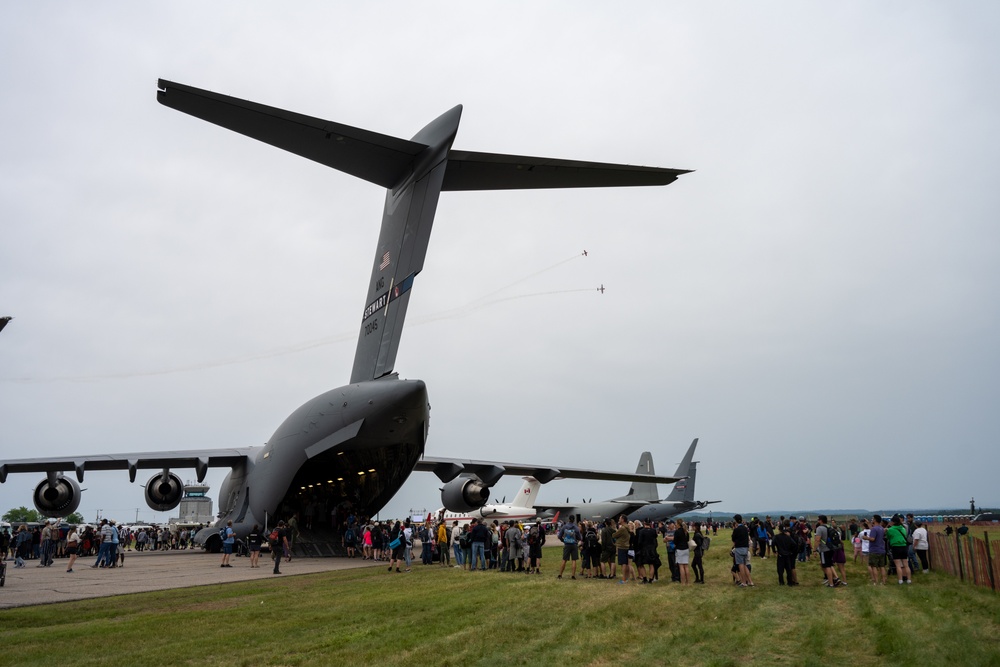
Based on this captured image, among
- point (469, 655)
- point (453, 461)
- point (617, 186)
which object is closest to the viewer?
point (469, 655)

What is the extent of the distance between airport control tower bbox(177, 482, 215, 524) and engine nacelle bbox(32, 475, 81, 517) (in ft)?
81.6

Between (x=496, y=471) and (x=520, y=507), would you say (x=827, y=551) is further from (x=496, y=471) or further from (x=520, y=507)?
(x=520, y=507)

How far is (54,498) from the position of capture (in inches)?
942

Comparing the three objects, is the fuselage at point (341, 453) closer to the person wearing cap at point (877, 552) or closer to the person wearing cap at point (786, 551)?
the person wearing cap at point (786, 551)

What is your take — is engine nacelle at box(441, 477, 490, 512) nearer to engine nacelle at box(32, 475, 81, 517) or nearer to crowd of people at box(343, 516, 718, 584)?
crowd of people at box(343, 516, 718, 584)

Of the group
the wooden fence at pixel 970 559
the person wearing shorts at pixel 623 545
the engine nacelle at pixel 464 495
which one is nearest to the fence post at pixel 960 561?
the wooden fence at pixel 970 559

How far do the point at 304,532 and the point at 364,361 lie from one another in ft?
23.2

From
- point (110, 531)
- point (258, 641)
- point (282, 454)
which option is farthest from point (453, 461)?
point (258, 641)

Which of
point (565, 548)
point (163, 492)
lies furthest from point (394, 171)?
point (163, 492)

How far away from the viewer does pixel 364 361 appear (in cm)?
1867

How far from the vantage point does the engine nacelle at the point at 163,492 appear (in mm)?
24500

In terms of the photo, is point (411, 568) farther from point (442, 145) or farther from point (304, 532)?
point (442, 145)

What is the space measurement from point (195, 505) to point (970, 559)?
4568cm

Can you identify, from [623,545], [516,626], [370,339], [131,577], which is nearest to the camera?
[516,626]
